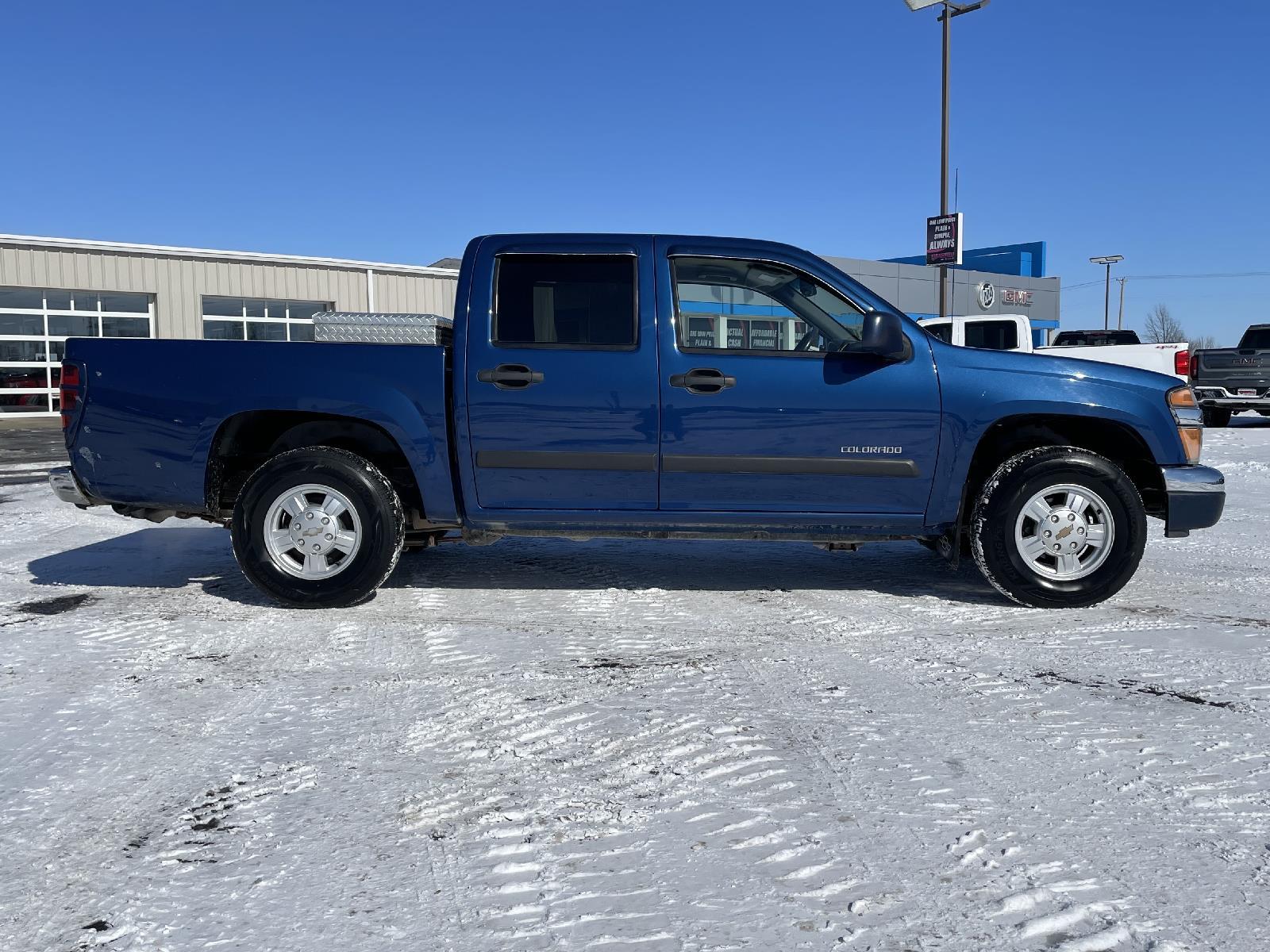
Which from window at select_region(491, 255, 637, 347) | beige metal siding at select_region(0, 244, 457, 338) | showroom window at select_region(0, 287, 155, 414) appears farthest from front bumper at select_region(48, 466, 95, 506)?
showroom window at select_region(0, 287, 155, 414)

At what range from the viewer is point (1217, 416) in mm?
19875

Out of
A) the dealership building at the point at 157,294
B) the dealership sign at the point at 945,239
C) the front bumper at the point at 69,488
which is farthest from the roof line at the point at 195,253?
the front bumper at the point at 69,488

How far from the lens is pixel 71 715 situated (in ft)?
10.4

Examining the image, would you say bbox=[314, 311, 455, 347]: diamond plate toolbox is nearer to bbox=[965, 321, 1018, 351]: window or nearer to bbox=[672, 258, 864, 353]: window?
bbox=[672, 258, 864, 353]: window

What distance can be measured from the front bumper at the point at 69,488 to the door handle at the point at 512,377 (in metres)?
2.11

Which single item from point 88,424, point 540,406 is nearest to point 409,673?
point 540,406

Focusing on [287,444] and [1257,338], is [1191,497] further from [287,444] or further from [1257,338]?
[1257,338]

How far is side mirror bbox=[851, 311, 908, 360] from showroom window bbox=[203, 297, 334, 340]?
24.6 metres

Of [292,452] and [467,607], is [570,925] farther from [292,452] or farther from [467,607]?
[292,452]

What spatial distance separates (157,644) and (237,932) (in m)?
2.46

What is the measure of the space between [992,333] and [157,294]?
859 inches

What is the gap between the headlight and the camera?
473cm

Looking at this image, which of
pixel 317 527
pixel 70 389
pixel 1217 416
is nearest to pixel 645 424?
pixel 317 527

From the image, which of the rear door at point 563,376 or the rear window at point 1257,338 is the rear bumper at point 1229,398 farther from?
the rear door at point 563,376
